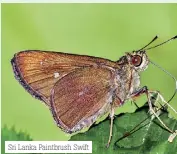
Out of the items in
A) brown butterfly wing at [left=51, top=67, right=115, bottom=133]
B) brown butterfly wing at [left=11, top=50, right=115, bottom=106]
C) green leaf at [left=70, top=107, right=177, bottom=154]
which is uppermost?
brown butterfly wing at [left=11, top=50, right=115, bottom=106]

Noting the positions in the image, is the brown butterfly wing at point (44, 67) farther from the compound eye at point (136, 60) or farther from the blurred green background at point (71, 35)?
the blurred green background at point (71, 35)

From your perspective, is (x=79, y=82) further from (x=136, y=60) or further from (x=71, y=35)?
(x=71, y=35)

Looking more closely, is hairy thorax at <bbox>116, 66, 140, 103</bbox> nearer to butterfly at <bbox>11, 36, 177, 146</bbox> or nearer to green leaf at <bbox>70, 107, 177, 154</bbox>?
butterfly at <bbox>11, 36, 177, 146</bbox>

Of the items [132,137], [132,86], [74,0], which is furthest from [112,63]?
[74,0]

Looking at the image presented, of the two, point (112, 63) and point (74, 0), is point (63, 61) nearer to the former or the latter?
point (112, 63)

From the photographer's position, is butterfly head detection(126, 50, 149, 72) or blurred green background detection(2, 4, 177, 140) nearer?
butterfly head detection(126, 50, 149, 72)

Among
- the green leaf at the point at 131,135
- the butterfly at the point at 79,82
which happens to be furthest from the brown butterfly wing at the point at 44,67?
the green leaf at the point at 131,135

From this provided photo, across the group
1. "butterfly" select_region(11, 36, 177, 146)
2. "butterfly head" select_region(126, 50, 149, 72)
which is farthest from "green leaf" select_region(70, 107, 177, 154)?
"butterfly head" select_region(126, 50, 149, 72)
